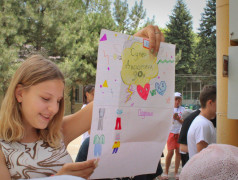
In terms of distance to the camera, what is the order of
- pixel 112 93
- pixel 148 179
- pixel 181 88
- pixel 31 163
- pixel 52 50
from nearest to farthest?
pixel 31 163 < pixel 112 93 < pixel 148 179 < pixel 52 50 < pixel 181 88

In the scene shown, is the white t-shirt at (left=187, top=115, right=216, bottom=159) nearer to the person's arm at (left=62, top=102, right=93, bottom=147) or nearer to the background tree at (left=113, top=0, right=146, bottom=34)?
the person's arm at (left=62, top=102, right=93, bottom=147)

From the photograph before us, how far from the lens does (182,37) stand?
1407 inches

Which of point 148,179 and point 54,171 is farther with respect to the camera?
point 148,179

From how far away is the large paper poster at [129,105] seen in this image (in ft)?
4.30

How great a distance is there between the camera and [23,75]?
133 centimetres

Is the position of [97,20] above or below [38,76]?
above

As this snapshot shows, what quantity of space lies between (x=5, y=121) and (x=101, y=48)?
568mm

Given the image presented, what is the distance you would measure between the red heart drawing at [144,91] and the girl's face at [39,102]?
42cm

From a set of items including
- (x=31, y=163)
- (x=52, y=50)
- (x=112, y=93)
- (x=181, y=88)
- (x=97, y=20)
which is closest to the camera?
(x=31, y=163)

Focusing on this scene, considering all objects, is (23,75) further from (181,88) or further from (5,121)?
(181,88)

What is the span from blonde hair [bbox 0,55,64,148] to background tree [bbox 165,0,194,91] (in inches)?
1346

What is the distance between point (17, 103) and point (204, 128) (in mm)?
1996

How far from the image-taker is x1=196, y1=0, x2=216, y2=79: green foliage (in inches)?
1330

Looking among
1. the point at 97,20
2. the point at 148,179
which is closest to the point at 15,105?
the point at 148,179
